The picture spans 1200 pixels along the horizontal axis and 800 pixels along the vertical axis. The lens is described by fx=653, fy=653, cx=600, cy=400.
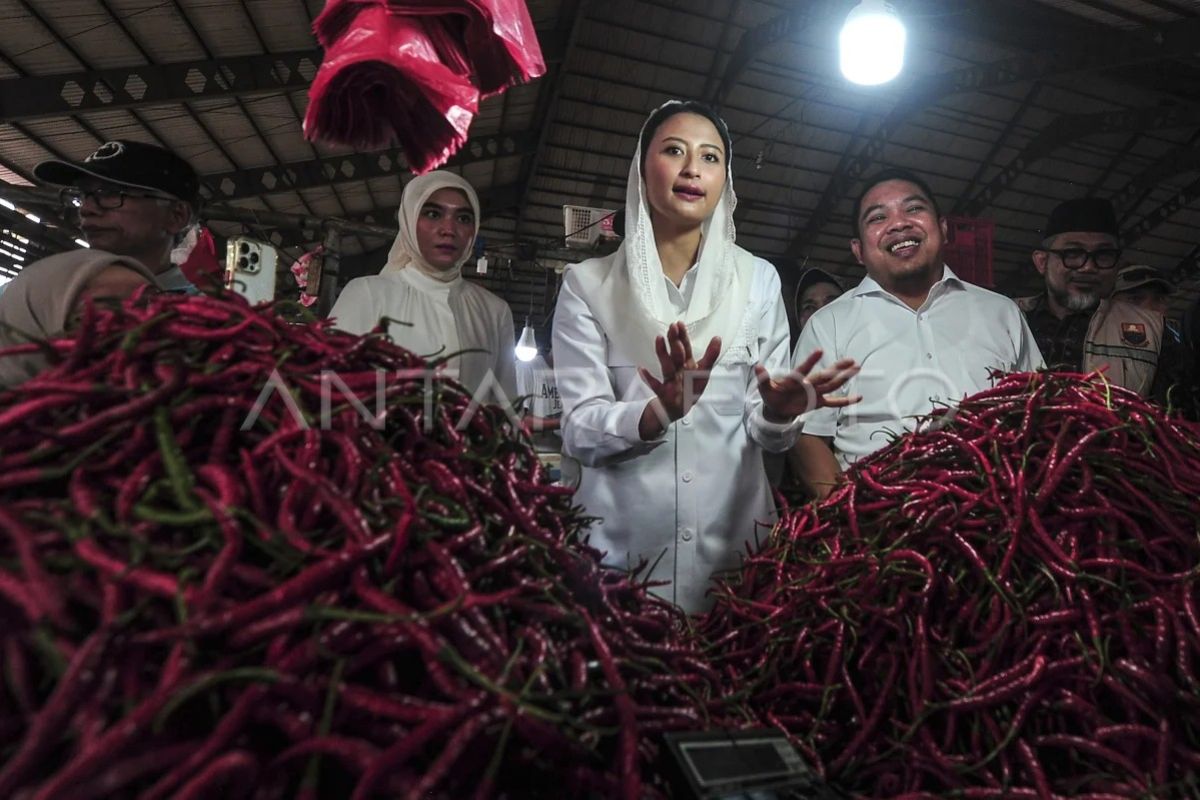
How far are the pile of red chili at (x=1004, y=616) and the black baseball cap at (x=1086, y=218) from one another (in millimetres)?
2375

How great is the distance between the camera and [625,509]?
1.89 meters

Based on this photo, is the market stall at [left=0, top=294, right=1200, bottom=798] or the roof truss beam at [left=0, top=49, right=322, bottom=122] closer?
the market stall at [left=0, top=294, right=1200, bottom=798]

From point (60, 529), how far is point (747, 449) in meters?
1.62

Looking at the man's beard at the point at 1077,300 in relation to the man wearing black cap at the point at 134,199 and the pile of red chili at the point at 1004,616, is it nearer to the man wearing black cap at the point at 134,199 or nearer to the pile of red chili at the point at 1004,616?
the pile of red chili at the point at 1004,616

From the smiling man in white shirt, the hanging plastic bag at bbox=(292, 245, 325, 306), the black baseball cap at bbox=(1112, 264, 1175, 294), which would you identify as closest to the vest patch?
the black baseball cap at bbox=(1112, 264, 1175, 294)

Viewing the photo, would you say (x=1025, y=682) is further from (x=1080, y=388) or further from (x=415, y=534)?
(x=415, y=534)

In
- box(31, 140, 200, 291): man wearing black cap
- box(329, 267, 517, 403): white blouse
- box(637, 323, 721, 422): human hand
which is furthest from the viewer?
box(329, 267, 517, 403): white blouse

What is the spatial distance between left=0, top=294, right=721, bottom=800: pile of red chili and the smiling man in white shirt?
1492 mm

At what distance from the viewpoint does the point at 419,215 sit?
2.78 meters

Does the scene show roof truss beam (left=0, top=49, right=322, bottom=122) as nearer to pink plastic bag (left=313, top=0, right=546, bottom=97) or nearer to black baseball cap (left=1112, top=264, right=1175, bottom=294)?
pink plastic bag (left=313, top=0, right=546, bottom=97)

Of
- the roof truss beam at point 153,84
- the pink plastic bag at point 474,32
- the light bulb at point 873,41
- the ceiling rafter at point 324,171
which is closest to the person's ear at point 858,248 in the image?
the pink plastic bag at point 474,32

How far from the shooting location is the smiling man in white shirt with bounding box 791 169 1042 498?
7.12 ft

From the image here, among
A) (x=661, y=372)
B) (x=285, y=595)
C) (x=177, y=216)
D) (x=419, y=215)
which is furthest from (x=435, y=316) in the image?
(x=285, y=595)

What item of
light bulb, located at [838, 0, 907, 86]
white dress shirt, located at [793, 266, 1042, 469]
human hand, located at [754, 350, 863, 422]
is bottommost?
human hand, located at [754, 350, 863, 422]
